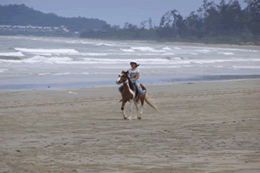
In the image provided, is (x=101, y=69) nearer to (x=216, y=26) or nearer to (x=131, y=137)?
(x=131, y=137)

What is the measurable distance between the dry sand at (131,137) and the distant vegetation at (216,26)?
341ft

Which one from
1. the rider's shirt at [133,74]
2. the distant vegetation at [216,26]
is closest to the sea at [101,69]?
the rider's shirt at [133,74]

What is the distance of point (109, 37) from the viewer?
185 metres

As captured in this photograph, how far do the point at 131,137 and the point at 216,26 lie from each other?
141117 mm

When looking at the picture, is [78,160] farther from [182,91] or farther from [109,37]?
[109,37]

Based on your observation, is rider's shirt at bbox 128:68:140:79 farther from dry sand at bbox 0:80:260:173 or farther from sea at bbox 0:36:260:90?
sea at bbox 0:36:260:90

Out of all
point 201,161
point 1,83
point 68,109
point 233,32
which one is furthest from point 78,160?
point 233,32

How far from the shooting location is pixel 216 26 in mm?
141375

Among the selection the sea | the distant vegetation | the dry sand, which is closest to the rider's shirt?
the dry sand

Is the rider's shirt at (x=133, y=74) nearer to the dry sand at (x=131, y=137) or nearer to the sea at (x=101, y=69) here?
the dry sand at (x=131, y=137)

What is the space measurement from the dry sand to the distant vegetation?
104 m

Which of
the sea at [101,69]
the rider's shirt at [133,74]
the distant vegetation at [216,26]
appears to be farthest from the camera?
the distant vegetation at [216,26]

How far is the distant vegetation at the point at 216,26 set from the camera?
412 feet

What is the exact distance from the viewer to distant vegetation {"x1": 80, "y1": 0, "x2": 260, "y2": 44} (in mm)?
125438
